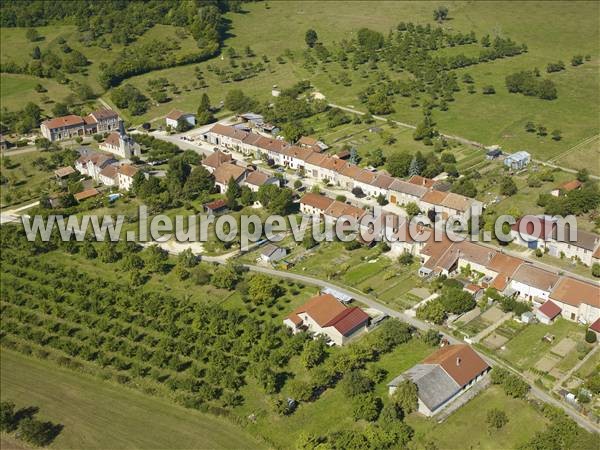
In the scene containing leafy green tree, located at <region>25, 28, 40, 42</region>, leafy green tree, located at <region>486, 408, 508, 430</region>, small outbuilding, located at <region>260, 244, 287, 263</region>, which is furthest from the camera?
leafy green tree, located at <region>25, 28, 40, 42</region>

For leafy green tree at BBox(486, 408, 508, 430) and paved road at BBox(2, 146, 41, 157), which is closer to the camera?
leafy green tree at BBox(486, 408, 508, 430)

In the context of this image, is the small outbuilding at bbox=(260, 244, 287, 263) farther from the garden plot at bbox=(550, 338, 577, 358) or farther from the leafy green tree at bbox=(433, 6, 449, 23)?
the leafy green tree at bbox=(433, 6, 449, 23)

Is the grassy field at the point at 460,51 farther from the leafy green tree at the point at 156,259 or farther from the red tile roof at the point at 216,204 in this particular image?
the leafy green tree at the point at 156,259

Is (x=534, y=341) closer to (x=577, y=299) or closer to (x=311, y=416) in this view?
(x=577, y=299)

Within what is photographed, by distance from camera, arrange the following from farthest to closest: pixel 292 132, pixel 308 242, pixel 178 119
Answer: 1. pixel 178 119
2. pixel 292 132
3. pixel 308 242

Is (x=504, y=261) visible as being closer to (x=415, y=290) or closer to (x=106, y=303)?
(x=415, y=290)

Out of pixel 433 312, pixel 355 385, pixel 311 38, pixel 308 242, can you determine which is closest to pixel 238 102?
pixel 311 38

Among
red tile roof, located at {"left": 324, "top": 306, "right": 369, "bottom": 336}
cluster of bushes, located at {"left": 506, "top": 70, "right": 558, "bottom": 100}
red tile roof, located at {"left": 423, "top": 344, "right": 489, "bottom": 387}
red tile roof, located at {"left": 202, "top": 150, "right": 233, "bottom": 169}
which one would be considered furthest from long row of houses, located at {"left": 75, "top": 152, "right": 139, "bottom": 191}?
cluster of bushes, located at {"left": 506, "top": 70, "right": 558, "bottom": 100}

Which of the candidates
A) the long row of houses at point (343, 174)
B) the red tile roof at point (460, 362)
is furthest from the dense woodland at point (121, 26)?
the red tile roof at point (460, 362)
